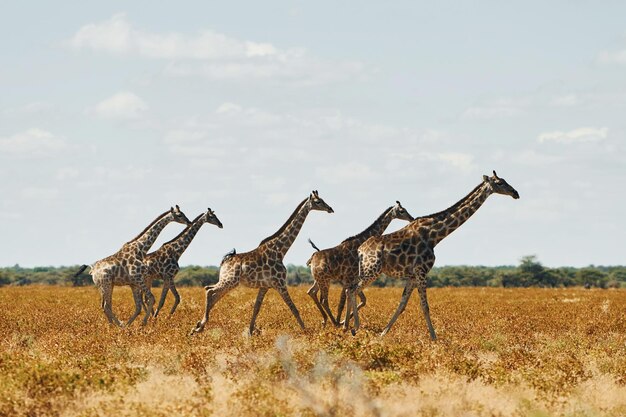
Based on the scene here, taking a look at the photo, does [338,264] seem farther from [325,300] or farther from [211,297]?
[211,297]

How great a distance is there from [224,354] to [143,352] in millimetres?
1332

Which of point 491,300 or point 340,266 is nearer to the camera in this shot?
point 340,266

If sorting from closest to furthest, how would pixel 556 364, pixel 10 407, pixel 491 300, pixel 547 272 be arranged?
pixel 10 407
pixel 556 364
pixel 491 300
pixel 547 272

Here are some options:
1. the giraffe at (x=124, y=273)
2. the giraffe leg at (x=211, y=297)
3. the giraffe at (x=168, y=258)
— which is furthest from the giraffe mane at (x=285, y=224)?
the giraffe at (x=168, y=258)

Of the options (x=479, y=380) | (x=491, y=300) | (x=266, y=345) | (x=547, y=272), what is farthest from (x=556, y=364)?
(x=547, y=272)

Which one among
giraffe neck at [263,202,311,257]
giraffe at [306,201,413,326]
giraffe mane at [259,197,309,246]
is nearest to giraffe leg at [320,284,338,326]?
giraffe at [306,201,413,326]

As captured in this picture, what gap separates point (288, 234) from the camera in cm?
1823

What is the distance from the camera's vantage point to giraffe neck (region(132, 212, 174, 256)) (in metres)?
20.7

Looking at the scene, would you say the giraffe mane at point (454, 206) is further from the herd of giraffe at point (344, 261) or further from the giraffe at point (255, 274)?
the giraffe at point (255, 274)

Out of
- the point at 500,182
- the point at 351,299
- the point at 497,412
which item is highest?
the point at 500,182

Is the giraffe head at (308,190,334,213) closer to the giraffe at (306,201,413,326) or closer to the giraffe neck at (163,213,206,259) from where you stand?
the giraffe at (306,201,413,326)

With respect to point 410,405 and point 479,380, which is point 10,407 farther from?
point 479,380

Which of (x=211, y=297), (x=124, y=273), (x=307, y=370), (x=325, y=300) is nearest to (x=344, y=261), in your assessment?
(x=325, y=300)

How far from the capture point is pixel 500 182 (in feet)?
59.3
